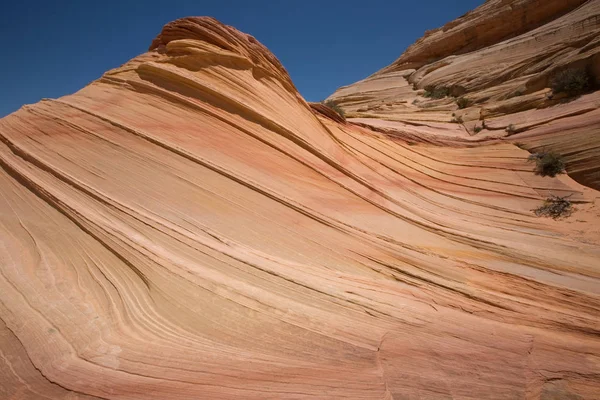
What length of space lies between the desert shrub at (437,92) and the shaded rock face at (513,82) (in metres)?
0.13

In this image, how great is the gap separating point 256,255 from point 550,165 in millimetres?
9411

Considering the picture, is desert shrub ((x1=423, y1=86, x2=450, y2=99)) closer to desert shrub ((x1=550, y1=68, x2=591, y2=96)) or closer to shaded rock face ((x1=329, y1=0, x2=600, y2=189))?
shaded rock face ((x1=329, y1=0, x2=600, y2=189))

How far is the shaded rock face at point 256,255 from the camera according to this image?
12.5 ft

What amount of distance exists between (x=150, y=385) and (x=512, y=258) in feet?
22.2

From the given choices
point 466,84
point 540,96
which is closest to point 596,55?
point 540,96

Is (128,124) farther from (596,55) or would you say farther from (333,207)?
(596,55)

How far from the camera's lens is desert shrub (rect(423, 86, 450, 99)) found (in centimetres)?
1950

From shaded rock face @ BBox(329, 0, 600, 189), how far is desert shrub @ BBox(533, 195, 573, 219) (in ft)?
4.94

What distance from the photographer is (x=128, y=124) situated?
26.2 feet

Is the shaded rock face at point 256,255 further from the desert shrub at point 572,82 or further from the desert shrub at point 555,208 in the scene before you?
the desert shrub at point 572,82

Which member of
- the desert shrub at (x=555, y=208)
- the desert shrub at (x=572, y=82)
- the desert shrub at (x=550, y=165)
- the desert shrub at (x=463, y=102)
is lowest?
the desert shrub at (x=555, y=208)

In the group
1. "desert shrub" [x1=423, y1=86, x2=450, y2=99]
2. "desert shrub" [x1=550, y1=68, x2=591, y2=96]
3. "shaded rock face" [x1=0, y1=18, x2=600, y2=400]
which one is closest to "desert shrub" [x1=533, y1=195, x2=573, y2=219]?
"shaded rock face" [x1=0, y1=18, x2=600, y2=400]

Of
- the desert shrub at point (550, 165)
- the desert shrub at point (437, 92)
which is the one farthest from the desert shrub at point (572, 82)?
the desert shrub at point (437, 92)

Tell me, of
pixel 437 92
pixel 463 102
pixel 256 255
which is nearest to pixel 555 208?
pixel 256 255
